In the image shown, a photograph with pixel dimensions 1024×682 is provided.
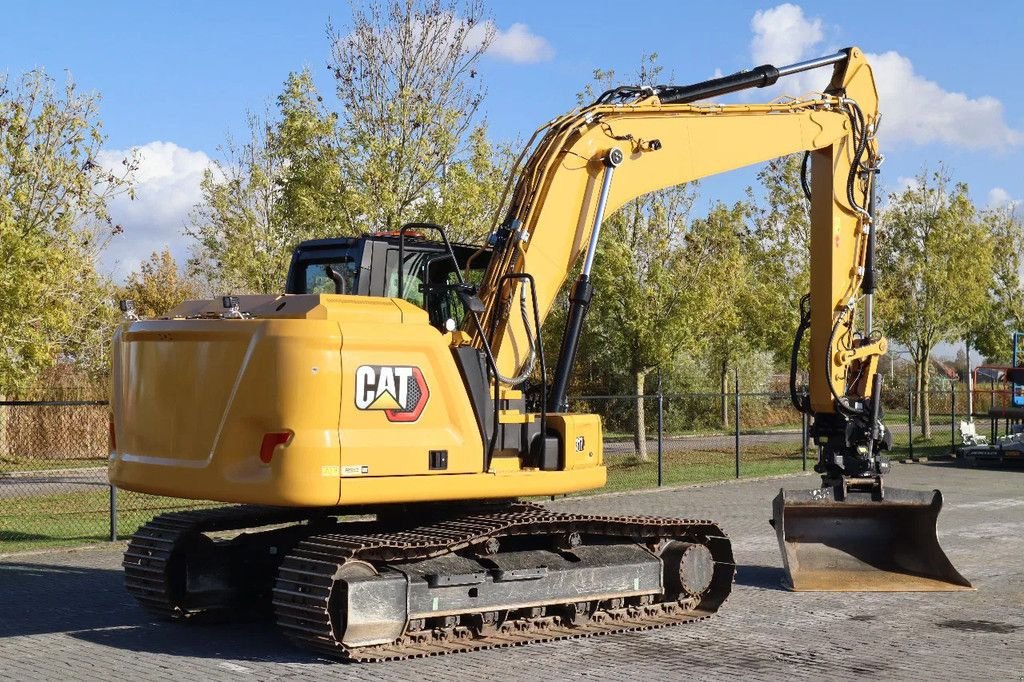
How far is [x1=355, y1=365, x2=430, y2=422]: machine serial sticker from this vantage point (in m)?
8.73

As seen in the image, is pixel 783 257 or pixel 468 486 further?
pixel 783 257

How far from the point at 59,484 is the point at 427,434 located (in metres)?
15.5

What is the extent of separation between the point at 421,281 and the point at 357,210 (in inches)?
422

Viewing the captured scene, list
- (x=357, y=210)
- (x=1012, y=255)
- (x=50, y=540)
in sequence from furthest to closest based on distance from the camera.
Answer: (x=1012, y=255) → (x=357, y=210) → (x=50, y=540)

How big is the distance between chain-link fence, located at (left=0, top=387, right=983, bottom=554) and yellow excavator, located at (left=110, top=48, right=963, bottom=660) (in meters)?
4.90

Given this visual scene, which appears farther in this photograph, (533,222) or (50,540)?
(50,540)

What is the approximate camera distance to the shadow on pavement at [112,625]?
9.15 m

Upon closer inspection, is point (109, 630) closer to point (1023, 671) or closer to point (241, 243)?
point (1023, 671)

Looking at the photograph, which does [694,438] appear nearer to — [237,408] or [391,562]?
[391,562]

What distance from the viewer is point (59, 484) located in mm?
22531

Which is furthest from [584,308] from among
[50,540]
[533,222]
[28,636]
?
[50,540]

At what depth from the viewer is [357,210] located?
20.5 meters

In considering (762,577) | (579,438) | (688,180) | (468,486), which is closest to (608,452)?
(762,577)

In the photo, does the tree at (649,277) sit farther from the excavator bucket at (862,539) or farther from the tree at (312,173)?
the excavator bucket at (862,539)
